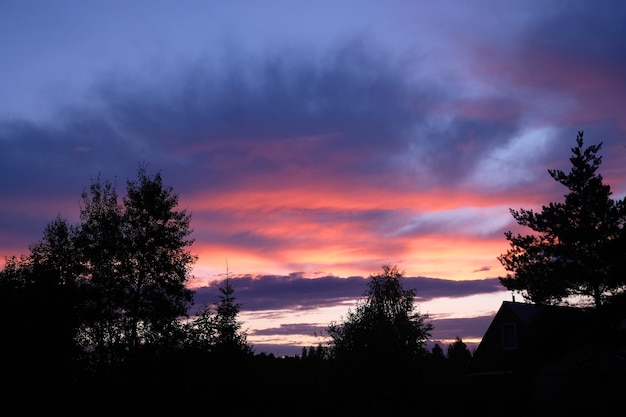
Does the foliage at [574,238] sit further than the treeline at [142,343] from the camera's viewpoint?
Yes

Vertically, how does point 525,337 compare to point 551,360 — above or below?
above

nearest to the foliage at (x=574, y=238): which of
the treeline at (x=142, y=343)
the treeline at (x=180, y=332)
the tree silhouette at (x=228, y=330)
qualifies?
the treeline at (x=180, y=332)

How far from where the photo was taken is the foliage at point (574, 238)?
42.4 meters

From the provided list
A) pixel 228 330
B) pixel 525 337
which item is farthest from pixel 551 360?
pixel 228 330

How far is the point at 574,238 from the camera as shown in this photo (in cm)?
4316

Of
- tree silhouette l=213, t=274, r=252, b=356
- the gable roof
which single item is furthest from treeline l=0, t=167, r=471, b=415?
the gable roof

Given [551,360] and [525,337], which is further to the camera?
[525,337]

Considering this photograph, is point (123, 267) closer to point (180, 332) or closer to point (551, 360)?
point (180, 332)

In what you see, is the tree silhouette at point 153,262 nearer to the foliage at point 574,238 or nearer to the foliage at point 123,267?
the foliage at point 123,267

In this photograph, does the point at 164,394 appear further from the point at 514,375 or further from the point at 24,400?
the point at 514,375

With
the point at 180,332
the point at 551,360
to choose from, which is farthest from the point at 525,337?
the point at 180,332

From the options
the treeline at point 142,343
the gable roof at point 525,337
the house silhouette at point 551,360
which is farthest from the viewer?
the gable roof at point 525,337

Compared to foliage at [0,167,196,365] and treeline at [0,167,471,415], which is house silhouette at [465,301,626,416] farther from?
foliage at [0,167,196,365]

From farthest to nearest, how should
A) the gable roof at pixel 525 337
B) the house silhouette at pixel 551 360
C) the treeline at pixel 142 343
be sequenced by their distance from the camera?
the gable roof at pixel 525 337 → the house silhouette at pixel 551 360 → the treeline at pixel 142 343
